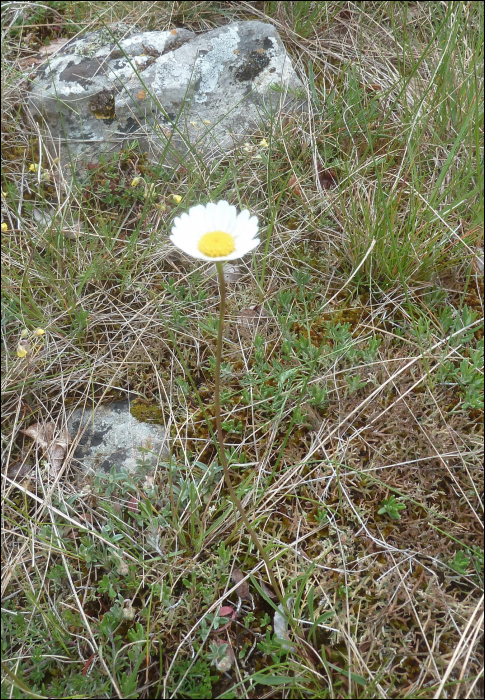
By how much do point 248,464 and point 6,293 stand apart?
135 centimetres

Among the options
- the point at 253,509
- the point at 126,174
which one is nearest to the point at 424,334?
the point at 253,509

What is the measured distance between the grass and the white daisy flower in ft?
1.75

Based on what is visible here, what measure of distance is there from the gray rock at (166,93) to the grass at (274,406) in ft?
0.53

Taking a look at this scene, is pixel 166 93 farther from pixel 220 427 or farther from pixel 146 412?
pixel 220 427

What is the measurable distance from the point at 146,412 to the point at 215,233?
928 millimetres

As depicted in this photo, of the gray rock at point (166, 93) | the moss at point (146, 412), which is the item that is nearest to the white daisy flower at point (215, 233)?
the moss at point (146, 412)

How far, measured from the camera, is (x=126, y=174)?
9.36 feet

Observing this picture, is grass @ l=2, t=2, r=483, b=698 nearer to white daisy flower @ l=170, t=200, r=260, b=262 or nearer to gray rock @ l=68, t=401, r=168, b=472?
gray rock @ l=68, t=401, r=168, b=472

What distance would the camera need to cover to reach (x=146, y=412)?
2180 mm

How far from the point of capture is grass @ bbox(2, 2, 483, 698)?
166 centimetres

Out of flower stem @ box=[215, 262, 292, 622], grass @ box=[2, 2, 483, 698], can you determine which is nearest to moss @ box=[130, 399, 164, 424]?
grass @ box=[2, 2, 483, 698]

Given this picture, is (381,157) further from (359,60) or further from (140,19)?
(140,19)

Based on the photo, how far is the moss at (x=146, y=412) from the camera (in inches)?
85.1

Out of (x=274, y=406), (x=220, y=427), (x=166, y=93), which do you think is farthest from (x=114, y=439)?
(x=166, y=93)
